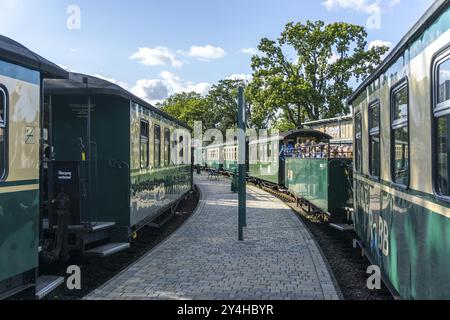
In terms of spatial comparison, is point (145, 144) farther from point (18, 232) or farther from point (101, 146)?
point (18, 232)

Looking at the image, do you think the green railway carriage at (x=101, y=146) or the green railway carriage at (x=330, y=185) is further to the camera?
the green railway carriage at (x=330, y=185)

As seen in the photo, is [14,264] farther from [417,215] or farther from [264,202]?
[264,202]

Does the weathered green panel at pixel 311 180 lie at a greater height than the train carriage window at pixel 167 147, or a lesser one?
lesser

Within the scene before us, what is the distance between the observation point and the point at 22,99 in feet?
16.3

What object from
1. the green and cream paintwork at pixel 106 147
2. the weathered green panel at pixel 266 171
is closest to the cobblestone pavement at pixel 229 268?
the green and cream paintwork at pixel 106 147

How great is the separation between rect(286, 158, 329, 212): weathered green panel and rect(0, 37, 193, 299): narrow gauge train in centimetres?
381

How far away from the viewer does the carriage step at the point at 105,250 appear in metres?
7.02

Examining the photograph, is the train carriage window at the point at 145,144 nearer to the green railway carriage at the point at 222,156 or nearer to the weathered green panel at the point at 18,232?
the weathered green panel at the point at 18,232

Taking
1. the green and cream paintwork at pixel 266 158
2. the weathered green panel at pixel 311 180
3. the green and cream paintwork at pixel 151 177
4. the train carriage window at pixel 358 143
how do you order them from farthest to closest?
the green and cream paintwork at pixel 266 158, the weathered green panel at pixel 311 180, the green and cream paintwork at pixel 151 177, the train carriage window at pixel 358 143

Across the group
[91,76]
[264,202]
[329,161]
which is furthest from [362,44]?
[91,76]

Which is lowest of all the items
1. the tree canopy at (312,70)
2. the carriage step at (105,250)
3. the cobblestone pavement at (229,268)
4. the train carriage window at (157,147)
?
the cobblestone pavement at (229,268)

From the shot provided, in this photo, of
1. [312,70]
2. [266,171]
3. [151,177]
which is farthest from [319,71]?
[151,177]

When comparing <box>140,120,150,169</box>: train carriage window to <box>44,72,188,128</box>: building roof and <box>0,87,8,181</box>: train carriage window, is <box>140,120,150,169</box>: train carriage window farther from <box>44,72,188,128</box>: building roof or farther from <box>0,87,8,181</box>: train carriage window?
<box>0,87,8,181</box>: train carriage window

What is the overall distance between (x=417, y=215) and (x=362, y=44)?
3532 cm
